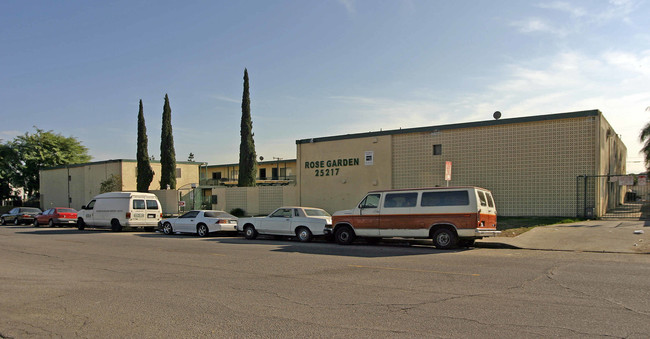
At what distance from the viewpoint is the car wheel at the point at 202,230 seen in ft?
72.7

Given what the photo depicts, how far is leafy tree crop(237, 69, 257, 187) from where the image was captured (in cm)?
3869

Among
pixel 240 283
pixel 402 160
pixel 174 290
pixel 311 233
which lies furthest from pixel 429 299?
pixel 402 160

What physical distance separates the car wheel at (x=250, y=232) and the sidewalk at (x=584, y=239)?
898cm

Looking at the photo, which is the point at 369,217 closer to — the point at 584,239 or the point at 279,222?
the point at 279,222

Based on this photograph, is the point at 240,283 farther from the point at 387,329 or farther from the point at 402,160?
the point at 402,160

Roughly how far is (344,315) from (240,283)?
3.29m

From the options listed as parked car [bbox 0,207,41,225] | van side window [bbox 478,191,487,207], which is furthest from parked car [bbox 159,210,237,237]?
parked car [bbox 0,207,41,225]

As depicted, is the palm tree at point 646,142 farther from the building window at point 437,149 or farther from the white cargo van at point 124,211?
the white cargo van at point 124,211

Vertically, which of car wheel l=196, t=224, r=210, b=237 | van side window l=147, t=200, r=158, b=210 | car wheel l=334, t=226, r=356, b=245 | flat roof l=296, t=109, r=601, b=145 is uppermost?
flat roof l=296, t=109, r=601, b=145

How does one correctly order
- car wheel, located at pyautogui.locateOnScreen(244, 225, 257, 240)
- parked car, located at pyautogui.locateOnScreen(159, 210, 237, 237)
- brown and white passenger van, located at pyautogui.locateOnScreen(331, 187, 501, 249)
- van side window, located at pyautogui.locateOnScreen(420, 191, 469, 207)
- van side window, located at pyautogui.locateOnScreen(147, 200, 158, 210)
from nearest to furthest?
1. brown and white passenger van, located at pyautogui.locateOnScreen(331, 187, 501, 249)
2. van side window, located at pyautogui.locateOnScreen(420, 191, 469, 207)
3. car wheel, located at pyautogui.locateOnScreen(244, 225, 257, 240)
4. parked car, located at pyautogui.locateOnScreen(159, 210, 237, 237)
5. van side window, located at pyautogui.locateOnScreen(147, 200, 158, 210)

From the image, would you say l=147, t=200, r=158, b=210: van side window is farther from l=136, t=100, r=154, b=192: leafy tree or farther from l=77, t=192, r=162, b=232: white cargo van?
l=136, t=100, r=154, b=192: leafy tree

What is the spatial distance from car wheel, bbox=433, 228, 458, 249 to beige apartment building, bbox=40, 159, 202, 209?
1286 inches

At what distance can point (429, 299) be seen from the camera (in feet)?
25.7

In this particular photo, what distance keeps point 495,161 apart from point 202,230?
48.3 ft
